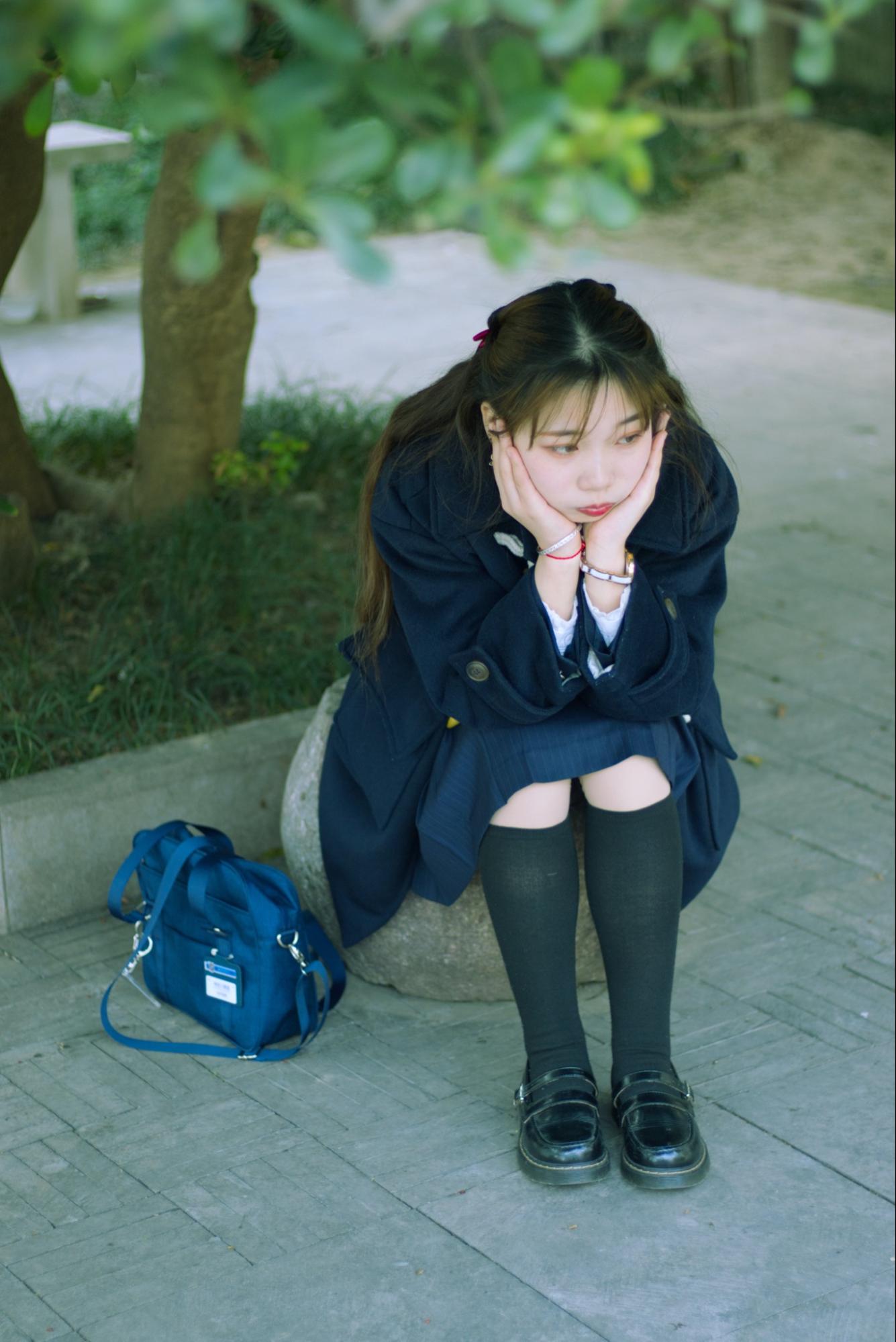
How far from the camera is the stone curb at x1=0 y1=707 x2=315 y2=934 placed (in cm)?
328

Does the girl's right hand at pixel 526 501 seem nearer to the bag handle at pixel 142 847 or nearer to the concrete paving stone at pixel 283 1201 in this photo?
the bag handle at pixel 142 847

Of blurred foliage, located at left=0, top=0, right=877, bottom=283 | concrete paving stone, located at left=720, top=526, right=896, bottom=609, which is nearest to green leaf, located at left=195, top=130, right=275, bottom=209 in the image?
blurred foliage, located at left=0, top=0, right=877, bottom=283

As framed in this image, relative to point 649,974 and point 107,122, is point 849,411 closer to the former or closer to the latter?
point 649,974

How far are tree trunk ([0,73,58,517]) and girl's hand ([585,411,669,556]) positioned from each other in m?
1.63

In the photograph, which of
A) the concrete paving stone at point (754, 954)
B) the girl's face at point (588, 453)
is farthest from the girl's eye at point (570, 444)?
the concrete paving stone at point (754, 954)

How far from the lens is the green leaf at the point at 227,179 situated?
96cm

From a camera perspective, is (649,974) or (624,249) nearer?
(649,974)

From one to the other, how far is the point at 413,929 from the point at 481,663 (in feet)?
2.05

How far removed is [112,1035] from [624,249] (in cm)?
887

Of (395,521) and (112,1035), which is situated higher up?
(395,521)

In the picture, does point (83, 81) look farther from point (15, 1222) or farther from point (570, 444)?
point (15, 1222)

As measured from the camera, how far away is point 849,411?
726cm

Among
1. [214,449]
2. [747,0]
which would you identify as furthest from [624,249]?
[747,0]

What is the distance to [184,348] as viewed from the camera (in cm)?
466
